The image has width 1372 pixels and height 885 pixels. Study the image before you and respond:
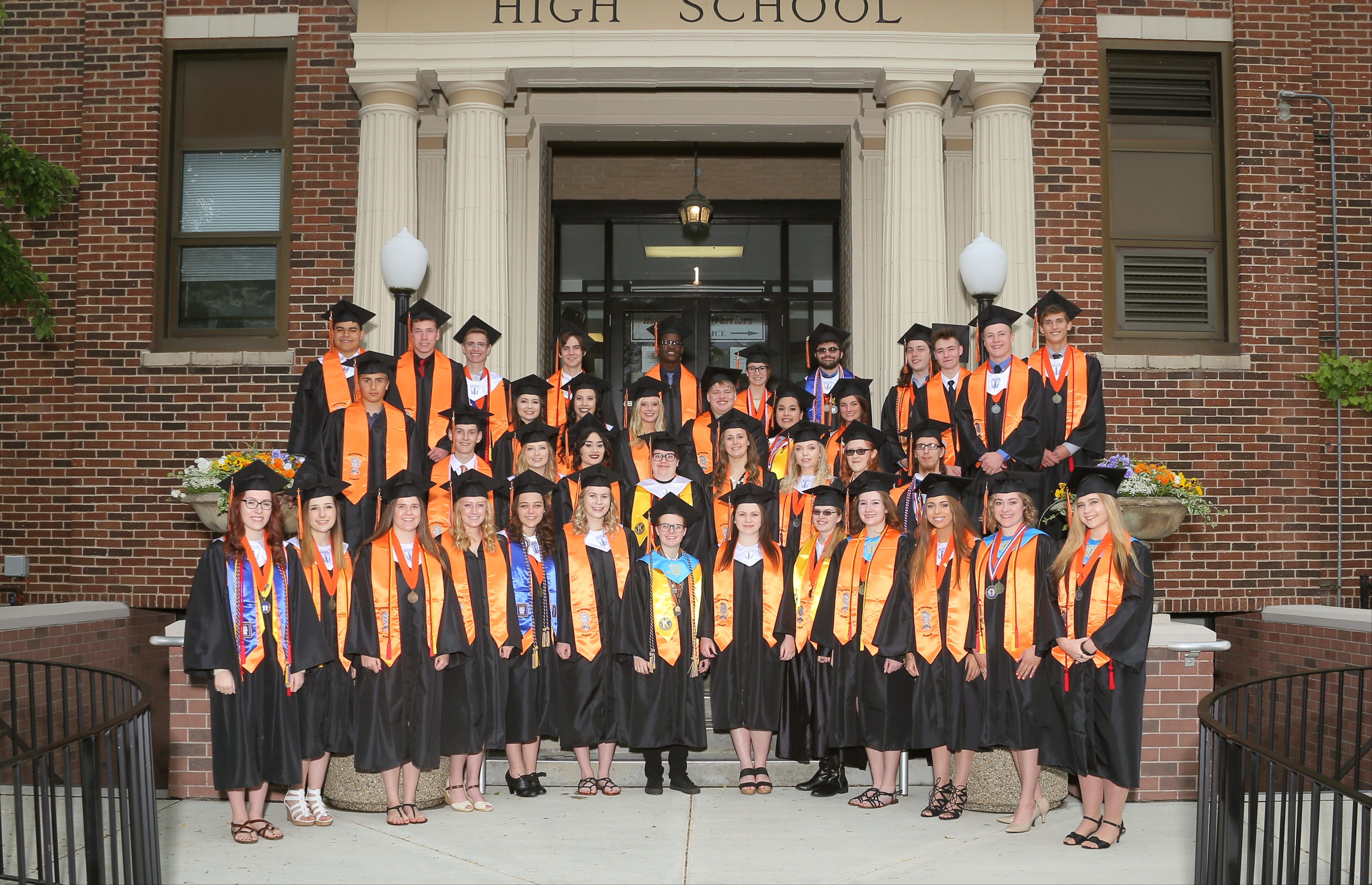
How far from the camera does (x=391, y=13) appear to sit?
905cm

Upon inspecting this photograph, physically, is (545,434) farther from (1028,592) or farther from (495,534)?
(1028,592)

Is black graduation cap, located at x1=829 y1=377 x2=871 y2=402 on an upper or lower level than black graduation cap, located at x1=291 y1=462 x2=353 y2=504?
upper

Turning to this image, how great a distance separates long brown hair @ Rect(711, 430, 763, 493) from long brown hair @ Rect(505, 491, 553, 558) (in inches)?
45.4

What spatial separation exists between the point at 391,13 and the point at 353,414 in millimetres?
3821

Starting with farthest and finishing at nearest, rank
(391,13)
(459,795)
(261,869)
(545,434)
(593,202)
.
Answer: (593,202) → (391,13) → (545,434) → (459,795) → (261,869)

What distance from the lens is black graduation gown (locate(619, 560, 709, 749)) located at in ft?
20.1

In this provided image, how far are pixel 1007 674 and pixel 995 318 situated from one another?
2234mm

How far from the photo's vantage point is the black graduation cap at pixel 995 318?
22.3 feet

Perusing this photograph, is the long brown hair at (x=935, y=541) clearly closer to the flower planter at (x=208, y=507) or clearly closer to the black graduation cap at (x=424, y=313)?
the black graduation cap at (x=424, y=313)

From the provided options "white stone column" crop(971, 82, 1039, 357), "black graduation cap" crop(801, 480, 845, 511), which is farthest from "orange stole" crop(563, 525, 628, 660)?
"white stone column" crop(971, 82, 1039, 357)

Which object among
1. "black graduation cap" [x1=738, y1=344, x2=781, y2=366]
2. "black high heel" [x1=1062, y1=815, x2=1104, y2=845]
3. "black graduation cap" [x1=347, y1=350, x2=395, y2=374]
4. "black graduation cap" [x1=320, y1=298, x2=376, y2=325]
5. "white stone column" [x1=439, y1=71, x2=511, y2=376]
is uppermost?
"white stone column" [x1=439, y1=71, x2=511, y2=376]

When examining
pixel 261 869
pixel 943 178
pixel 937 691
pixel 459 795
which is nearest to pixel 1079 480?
pixel 937 691

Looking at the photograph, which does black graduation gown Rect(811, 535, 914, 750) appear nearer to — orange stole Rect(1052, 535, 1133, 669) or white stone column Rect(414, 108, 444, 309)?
orange stole Rect(1052, 535, 1133, 669)

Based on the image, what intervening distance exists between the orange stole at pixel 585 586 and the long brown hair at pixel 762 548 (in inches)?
20.5
